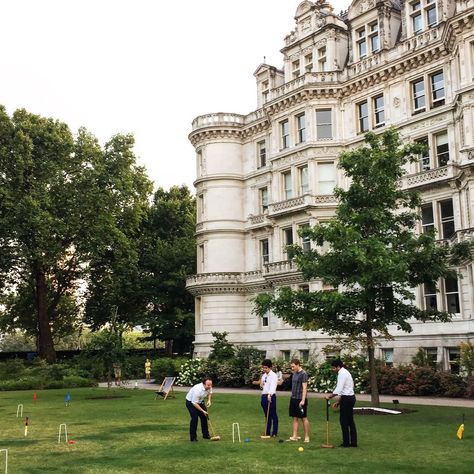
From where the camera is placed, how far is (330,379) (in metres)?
30.1

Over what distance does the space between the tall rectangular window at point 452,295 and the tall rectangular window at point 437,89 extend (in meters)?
9.47

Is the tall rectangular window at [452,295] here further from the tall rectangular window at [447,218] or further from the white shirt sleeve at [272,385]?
the white shirt sleeve at [272,385]

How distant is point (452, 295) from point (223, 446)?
20.4 metres

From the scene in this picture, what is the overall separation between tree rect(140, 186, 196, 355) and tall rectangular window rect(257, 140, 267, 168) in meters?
12.8

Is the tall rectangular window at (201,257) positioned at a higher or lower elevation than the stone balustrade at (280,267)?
higher

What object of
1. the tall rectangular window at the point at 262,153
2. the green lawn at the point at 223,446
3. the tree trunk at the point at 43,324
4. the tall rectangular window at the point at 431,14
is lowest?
the green lawn at the point at 223,446

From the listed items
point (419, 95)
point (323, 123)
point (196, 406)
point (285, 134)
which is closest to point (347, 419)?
point (196, 406)

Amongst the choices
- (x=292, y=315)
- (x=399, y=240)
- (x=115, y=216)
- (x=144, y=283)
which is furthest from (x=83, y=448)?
(x=144, y=283)

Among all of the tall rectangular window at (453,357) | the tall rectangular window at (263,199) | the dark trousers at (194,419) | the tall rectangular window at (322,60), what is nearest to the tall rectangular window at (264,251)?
the tall rectangular window at (263,199)

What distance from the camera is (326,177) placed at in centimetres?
3897

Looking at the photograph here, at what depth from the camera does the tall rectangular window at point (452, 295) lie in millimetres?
31453

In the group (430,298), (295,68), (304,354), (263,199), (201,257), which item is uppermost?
(295,68)

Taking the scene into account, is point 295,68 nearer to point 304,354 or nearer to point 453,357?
point 304,354

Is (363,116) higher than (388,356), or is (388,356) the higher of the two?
(363,116)
